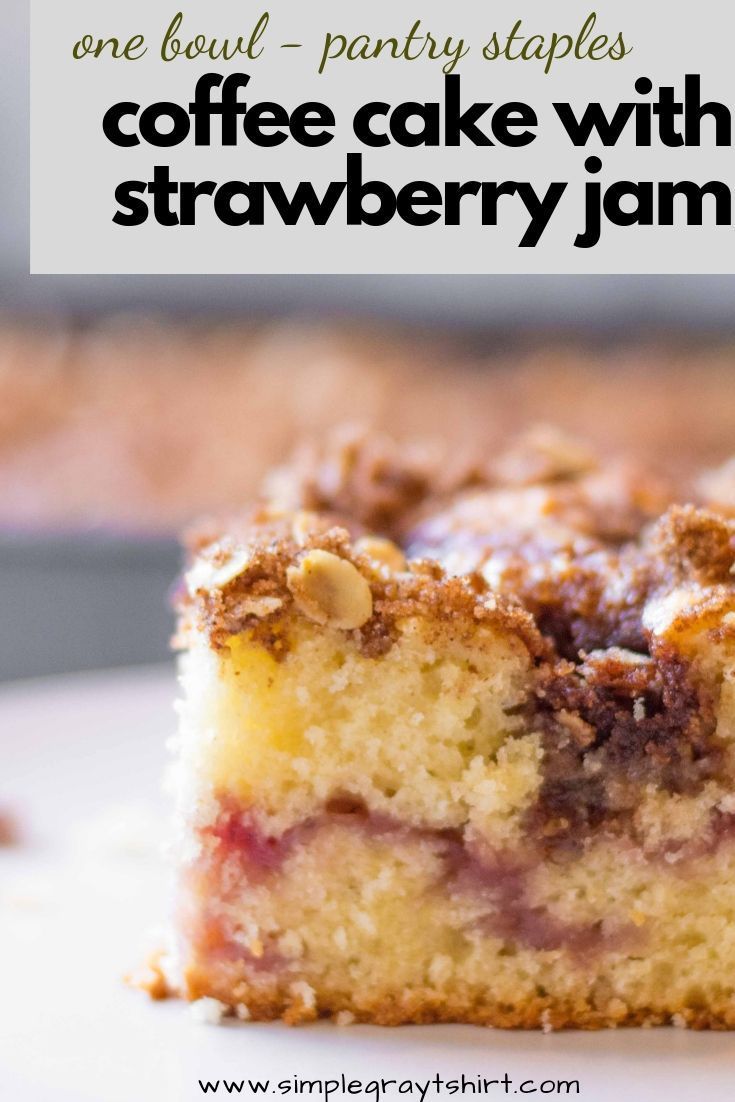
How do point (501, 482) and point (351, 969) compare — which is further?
point (501, 482)

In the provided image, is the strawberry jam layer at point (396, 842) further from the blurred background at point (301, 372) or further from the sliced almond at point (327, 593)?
the blurred background at point (301, 372)

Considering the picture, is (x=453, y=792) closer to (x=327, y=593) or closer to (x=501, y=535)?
(x=327, y=593)

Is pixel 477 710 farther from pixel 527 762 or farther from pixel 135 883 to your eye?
pixel 135 883

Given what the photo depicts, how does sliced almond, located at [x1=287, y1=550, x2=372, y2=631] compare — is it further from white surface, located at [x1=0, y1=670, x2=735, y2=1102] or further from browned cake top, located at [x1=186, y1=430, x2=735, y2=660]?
white surface, located at [x1=0, y1=670, x2=735, y2=1102]

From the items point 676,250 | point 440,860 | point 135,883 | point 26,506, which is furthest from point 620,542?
point 26,506

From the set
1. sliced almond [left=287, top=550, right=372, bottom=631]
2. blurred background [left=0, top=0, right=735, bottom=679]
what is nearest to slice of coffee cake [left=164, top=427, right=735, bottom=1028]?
sliced almond [left=287, top=550, right=372, bottom=631]

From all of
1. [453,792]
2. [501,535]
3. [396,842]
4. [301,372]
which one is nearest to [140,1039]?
[396,842]
